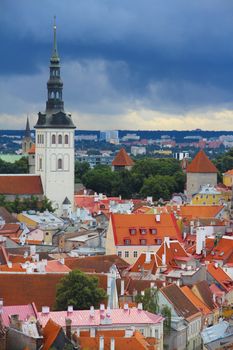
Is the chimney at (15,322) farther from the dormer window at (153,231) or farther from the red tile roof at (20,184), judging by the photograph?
the red tile roof at (20,184)

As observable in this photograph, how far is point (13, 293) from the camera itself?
49.0 m

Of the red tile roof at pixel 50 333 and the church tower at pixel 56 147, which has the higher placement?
the church tower at pixel 56 147

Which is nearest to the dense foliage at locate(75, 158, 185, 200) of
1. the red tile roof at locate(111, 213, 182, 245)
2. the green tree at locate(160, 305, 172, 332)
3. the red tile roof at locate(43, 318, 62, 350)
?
the red tile roof at locate(111, 213, 182, 245)

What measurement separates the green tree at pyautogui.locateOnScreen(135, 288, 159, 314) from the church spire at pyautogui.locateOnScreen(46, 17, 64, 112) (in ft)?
224

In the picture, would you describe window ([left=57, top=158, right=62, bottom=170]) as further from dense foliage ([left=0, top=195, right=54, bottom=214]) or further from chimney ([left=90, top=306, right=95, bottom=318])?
chimney ([left=90, top=306, right=95, bottom=318])

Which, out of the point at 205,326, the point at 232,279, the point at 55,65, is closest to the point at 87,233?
the point at 232,279

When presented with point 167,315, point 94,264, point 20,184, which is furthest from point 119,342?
point 20,184

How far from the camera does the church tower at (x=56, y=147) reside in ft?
382

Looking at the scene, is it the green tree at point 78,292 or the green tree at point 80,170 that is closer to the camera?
the green tree at point 78,292

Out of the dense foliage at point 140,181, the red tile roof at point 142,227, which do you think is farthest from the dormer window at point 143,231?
the dense foliage at point 140,181

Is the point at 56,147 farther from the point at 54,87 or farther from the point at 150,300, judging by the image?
the point at 150,300

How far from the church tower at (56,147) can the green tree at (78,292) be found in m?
66.6

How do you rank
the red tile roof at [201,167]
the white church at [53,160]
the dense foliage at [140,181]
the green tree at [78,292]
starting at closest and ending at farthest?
the green tree at [78,292] < the white church at [53,160] < the dense foliage at [140,181] < the red tile roof at [201,167]

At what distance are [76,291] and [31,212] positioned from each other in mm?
54423
